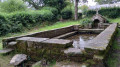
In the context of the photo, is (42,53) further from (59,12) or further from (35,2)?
(35,2)

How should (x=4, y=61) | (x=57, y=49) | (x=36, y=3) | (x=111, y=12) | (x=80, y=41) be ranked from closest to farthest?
(x=57, y=49) → (x=4, y=61) → (x=80, y=41) → (x=111, y=12) → (x=36, y=3)

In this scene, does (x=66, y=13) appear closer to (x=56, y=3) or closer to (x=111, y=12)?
(x=56, y=3)

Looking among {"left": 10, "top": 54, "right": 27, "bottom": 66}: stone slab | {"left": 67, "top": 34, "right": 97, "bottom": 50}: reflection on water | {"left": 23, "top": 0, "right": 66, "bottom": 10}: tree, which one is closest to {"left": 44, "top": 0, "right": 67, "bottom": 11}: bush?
{"left": 23, "top": 0, "right": 66, "bottom": 10}: tree

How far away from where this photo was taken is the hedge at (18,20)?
732 centimetres

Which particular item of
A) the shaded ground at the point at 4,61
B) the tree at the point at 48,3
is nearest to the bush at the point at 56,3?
the tree at the point at 48,3

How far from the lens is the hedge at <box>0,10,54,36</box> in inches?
288

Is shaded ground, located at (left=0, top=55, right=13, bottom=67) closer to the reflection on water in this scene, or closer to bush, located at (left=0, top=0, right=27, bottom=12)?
the reflection on water

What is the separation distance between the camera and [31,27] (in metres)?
10.2

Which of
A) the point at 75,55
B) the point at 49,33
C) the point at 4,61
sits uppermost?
the point at 75,55

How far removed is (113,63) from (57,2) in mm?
16021

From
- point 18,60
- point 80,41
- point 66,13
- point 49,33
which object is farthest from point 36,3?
point 18,60

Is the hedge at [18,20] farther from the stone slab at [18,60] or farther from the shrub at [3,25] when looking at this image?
the stone slab at [18,60]

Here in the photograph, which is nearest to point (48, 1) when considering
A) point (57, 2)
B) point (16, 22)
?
point (57, 2)

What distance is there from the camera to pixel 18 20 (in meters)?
9.05
